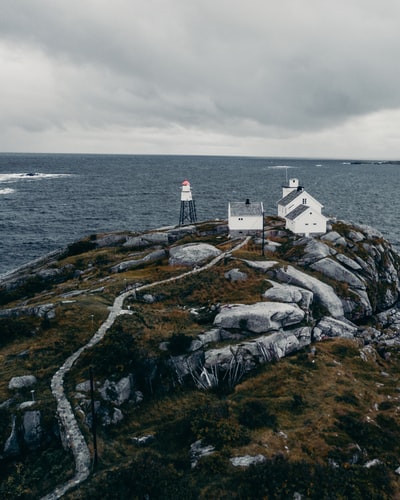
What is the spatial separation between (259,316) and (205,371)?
8923mm

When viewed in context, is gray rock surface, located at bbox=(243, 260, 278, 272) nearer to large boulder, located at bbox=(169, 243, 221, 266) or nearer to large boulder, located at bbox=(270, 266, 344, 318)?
large boulder, located at bbox=(270, 266, 344, 318)

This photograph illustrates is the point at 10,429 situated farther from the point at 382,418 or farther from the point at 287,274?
the point at 287,274

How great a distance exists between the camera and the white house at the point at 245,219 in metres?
73.0

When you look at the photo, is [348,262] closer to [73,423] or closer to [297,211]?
[297,211]

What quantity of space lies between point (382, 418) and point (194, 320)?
2059cm

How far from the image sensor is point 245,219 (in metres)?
73.2

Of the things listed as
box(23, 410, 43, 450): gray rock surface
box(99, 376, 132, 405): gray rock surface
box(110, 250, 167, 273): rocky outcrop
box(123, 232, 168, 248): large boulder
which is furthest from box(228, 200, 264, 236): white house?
box(23, 410, 43, 450): gray rock surface

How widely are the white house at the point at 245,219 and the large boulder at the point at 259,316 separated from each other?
1191 inches

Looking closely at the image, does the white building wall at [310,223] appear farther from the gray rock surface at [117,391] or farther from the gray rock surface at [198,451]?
the gray rock surface at [198,451]

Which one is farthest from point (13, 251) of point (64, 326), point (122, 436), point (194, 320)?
point (122, 436)

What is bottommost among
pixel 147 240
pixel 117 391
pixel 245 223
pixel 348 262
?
pixel 117 391

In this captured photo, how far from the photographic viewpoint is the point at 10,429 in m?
29.5

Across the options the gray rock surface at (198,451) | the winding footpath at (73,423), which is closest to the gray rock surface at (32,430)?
the winding footpath at (73,423)

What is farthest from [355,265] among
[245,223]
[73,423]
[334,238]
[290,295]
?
[73,423]
